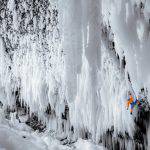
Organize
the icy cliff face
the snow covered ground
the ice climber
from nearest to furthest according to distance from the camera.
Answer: the icy cliff face
the ice climber
the snow covered ground

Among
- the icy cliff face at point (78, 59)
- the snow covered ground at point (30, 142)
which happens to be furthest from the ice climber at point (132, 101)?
the snow covered ground at point (30, 142)

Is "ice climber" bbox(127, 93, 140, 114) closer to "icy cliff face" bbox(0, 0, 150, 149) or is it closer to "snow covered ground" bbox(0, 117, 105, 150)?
"icy cliff face" bbox(0, 0, 150, 149)

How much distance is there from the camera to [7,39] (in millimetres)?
2834

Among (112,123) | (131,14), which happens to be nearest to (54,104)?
(112,123)

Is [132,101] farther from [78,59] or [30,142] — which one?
[30,142]

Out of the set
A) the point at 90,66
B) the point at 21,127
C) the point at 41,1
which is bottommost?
the point at 21,127

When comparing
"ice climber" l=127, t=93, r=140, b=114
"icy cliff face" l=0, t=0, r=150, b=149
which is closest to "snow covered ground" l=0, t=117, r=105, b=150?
"icy cliff face" l=0, t=0, r=150, b=149

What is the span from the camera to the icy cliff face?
1591 millimetres

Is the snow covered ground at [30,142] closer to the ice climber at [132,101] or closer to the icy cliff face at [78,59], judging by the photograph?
the icy cliff face at [78,59]

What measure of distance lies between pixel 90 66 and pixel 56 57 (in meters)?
0.59

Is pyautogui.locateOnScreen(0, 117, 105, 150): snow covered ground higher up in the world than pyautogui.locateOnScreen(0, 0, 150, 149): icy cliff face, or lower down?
lower down

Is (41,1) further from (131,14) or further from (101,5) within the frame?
(131,14)

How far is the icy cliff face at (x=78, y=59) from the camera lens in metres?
1.59

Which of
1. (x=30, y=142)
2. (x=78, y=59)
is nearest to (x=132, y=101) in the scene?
(x=78, y=59)
